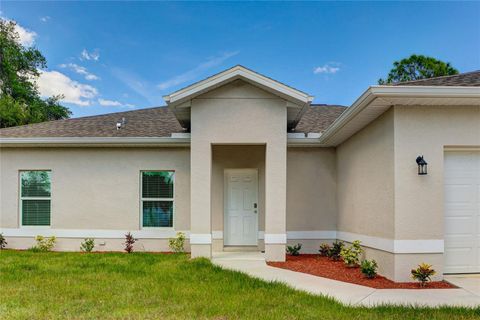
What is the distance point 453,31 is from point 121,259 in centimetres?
1882

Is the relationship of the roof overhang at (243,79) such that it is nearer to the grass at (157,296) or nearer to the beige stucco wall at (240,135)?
the beige stucco wall at (240,135)

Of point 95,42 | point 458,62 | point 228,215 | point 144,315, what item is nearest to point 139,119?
point 228,215

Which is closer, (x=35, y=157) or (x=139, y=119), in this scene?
(x=35, y=157)

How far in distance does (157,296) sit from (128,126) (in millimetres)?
7502

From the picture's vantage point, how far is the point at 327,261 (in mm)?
8664

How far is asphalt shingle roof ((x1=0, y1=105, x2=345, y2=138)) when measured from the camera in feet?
35.1

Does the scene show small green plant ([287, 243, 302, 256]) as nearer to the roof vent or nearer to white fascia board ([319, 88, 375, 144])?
white fascia board ([319, 88, 375, 144])

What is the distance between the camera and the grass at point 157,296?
4531 mm

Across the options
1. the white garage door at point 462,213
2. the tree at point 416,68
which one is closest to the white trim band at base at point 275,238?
the white garage door at point 462,213

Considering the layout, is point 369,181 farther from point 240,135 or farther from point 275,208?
point 240,135

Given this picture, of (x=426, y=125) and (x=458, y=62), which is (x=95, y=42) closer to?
(x=426, y=125)

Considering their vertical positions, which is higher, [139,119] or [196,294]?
[139,119]

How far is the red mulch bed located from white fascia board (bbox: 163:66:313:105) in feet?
13.0

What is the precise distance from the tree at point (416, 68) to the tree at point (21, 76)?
29.6 metres
